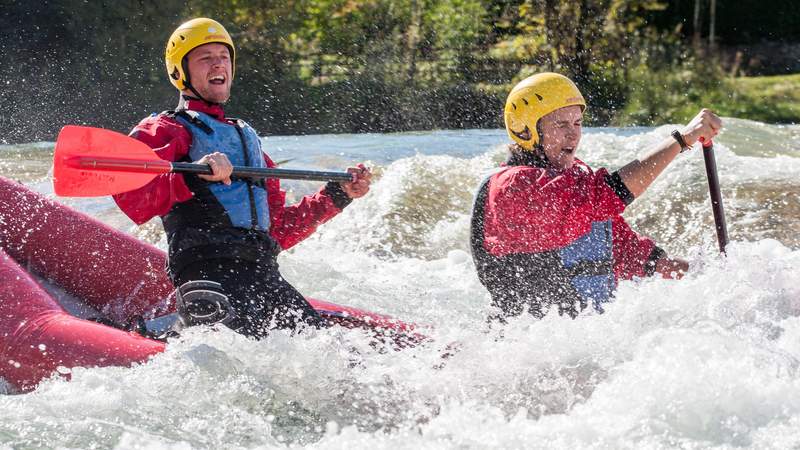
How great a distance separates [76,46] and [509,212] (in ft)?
39.5

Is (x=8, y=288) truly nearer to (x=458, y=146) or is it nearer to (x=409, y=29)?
(x=458, y=146)

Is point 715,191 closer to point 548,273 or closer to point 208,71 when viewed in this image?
point 548,273

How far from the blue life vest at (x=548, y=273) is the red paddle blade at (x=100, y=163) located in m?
1.21

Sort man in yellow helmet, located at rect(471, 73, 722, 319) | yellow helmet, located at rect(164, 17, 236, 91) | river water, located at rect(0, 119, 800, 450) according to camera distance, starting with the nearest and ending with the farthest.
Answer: river water, located at rect(0, 119, 800, 450) < man in yellow helmet, located at rect(471, 73, 722, 319) < yellow helmet, located at rect(164, 17, 236, 91)

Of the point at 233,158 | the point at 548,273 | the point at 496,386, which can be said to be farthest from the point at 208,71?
the point at 496,386

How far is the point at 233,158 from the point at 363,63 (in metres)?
10.6

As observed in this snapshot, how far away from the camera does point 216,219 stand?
162 inches

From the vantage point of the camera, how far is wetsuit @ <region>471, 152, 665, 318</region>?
4.02 m

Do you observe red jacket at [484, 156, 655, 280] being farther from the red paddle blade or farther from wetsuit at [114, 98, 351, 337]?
the red paddle blade

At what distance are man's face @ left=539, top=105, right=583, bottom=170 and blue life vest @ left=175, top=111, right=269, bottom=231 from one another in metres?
1.11

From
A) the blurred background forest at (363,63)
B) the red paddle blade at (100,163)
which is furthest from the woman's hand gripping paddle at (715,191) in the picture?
the blurred background forest at (363,63)

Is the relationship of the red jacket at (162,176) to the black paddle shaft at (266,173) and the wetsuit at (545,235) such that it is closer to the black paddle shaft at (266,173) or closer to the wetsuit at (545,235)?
the black paddle shaft at (266,173)

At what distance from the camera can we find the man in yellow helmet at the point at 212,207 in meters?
4.05

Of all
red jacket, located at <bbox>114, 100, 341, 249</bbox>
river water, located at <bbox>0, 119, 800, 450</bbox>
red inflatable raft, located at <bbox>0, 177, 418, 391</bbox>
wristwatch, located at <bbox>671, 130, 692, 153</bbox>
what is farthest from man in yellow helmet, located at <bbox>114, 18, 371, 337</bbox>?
wristwatch, located at <bbox>671, 130, 692, 153</bbox>
